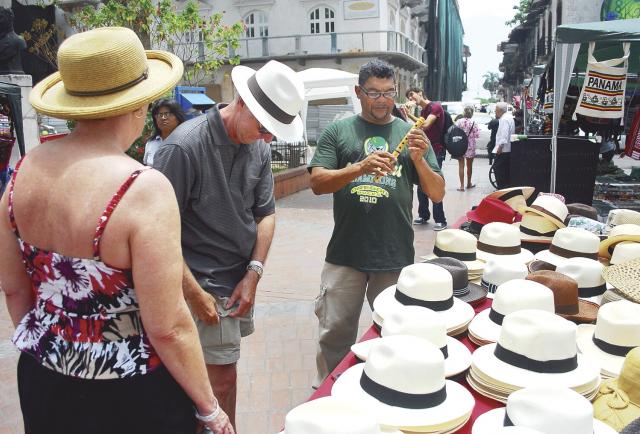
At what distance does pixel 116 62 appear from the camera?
1.62 m

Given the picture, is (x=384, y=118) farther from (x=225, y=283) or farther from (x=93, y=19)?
(x=93, y=19)

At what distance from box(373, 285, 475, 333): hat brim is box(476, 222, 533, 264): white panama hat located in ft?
2.73

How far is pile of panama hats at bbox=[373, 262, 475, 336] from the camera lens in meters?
2.45

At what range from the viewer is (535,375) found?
1.93 metres

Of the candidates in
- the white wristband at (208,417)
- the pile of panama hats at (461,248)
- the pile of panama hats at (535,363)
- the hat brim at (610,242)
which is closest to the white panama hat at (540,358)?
the pile of panama hats at (535,363)

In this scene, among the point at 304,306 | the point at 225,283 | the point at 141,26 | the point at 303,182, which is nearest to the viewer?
the point at 225,283

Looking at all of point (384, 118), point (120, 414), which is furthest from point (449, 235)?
point (120, 414)

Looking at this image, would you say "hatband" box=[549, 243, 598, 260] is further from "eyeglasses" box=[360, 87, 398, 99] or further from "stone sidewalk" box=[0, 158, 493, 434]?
"stone sidewalk" box=[0, 158, 493, 434]

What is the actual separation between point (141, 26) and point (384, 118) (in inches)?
384

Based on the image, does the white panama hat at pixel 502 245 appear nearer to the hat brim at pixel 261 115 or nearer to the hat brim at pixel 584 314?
the hat brim at pixel 584 314

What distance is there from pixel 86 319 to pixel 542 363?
4.91 feet

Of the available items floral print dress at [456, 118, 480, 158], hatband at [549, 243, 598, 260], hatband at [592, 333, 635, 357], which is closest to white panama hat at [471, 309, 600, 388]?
hatband at [592, 333, 635, 357]

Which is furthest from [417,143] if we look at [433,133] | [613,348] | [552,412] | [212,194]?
[433,133]

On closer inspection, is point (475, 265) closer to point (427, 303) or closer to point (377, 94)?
point (427, 303)
